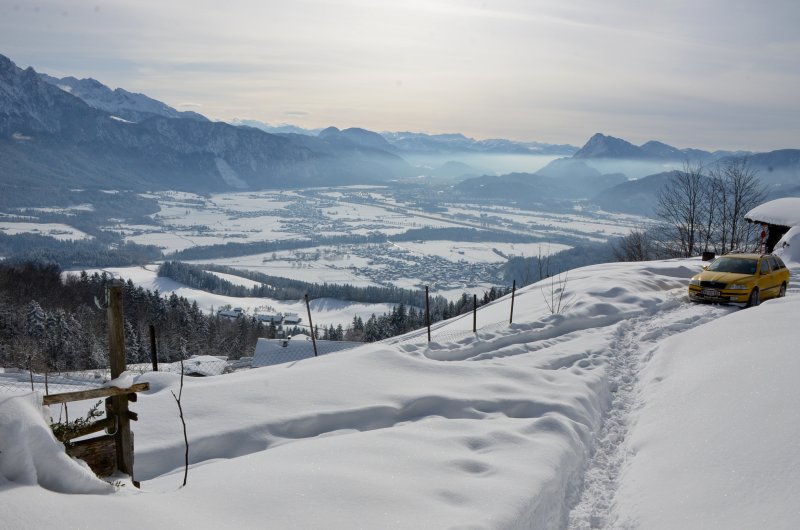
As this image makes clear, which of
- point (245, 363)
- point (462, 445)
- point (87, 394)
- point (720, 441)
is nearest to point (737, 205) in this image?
point (245, 363)

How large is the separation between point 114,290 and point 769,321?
13219 mm

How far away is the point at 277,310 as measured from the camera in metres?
108

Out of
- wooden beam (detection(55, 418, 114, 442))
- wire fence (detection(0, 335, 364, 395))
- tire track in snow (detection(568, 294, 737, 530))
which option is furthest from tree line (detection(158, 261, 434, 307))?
wooden beam (detection(55, 418, 114, 442))

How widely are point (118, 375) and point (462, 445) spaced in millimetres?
4337

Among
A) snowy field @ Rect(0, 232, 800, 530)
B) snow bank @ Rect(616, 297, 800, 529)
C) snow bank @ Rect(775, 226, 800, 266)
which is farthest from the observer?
snow bank @ Rect(775, 226, 800, 266)

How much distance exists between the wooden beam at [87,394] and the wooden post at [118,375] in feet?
0.35

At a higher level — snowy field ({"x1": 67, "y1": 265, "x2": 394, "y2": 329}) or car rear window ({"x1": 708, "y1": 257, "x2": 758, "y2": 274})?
car rear window ({"x1": 708, "y1": 257, "x2": 758, "y2": 274})

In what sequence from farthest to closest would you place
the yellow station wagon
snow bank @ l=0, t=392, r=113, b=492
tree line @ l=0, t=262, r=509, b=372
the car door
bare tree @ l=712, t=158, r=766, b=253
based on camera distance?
tree line @ l=0, t=262, r=509, b=372 < bare tree @ l=712, t=158, r=766, b=253 < the car door < the yellow station wagon < snow bank @ l=0, t=392, r=113, b=492

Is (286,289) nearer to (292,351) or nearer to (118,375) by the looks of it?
(292,351)

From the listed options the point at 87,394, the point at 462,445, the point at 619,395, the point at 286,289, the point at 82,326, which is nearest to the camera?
the point at 87,394

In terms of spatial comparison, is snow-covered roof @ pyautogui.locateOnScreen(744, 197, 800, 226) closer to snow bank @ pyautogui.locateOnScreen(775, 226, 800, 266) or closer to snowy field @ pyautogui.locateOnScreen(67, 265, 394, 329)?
snow bank @ pyautogui.locateOnScreen(775, 226, 800, 266)

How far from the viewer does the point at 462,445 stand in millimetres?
7227

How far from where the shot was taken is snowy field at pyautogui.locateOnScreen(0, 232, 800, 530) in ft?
14.8

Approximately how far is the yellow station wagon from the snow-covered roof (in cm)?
1299
